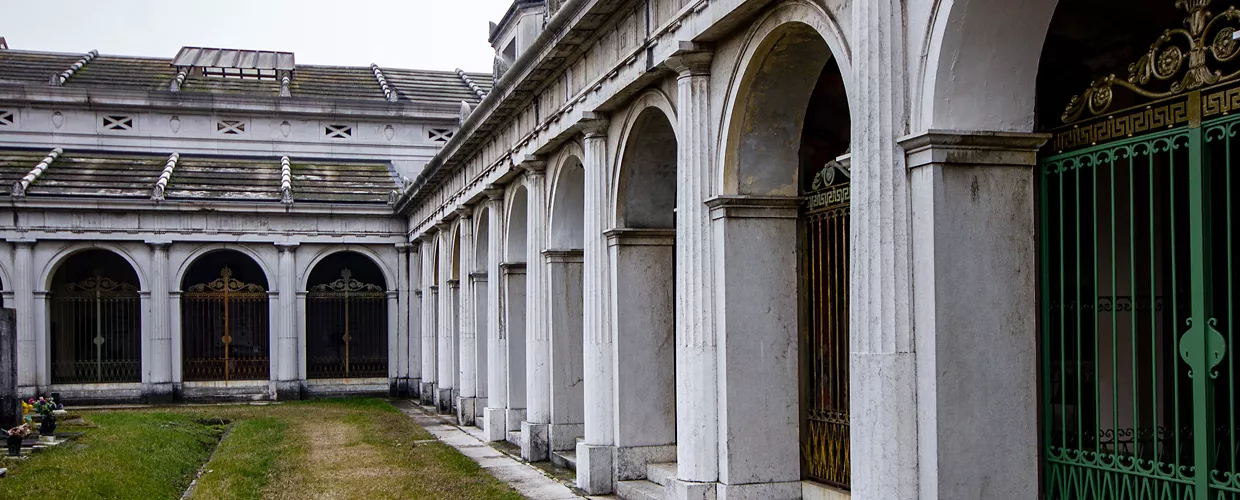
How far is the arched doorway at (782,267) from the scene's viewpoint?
9.08m

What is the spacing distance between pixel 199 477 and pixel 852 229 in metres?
9.75

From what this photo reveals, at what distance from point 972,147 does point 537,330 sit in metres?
9.02

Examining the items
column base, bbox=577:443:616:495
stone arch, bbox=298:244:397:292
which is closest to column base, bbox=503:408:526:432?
column base, bbox=577:443:616:495

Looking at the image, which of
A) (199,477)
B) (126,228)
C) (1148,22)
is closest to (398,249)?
(126,228)

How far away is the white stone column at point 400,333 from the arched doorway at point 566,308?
14.7 metres

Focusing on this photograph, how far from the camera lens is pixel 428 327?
25906 millimetres

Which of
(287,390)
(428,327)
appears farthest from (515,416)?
(287,390)

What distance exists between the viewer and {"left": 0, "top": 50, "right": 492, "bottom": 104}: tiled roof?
107ft

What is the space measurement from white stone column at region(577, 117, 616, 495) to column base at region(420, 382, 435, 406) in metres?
13.4

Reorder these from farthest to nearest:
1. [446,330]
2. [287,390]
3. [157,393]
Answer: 1. [287,390]
2. [157,393]
3. [446,330]

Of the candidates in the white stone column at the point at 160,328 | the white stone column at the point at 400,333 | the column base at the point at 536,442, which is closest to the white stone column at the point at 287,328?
the white stone column at the point at 400,333

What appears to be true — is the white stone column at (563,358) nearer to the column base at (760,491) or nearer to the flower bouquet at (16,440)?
the column base at (760,491)

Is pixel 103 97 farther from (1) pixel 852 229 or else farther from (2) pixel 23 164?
(1) pixel 852 229

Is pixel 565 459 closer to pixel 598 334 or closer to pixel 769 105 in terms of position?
pixel 598 334
